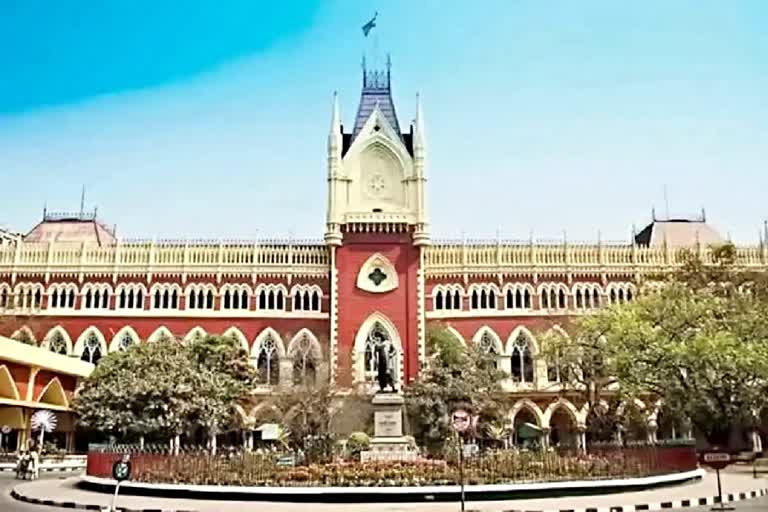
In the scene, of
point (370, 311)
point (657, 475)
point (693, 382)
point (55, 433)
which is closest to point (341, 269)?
point (370, 311)

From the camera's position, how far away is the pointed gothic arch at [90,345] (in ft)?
169

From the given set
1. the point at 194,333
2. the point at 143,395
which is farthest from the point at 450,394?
the point at 194,333

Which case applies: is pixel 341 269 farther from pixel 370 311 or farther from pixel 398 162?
pixel 398 162

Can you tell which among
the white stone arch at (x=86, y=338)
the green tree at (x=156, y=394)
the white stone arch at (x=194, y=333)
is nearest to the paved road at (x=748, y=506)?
the green tree at (x=156, y=394)

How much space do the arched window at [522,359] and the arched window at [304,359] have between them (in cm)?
1255

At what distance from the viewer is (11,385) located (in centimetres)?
4106

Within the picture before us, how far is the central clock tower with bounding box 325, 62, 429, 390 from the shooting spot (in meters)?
50.7

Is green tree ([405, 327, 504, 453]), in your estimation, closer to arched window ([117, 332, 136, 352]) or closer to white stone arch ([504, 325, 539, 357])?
white stone arch ([504, 325, 539, 357])

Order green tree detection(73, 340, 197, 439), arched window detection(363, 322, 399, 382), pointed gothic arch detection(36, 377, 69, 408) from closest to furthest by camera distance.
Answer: green tree detection(73, 340, 197, 439), pointed gothic arch detection(36, 377, 69, 408), arched window detection(363, 322, 399, 382)

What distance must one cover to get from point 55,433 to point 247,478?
32.9 meters

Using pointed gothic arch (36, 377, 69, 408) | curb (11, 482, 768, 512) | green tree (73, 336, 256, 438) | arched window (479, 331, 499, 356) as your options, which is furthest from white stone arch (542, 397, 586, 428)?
curb (11, 482, 768, 512)

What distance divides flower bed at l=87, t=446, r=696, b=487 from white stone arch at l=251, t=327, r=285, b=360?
28.2 m

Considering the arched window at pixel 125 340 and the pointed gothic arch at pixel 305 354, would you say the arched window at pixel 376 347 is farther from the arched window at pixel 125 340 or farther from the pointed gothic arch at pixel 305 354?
the arched window at pixel 125 340

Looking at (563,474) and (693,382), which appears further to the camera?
(693,382)
